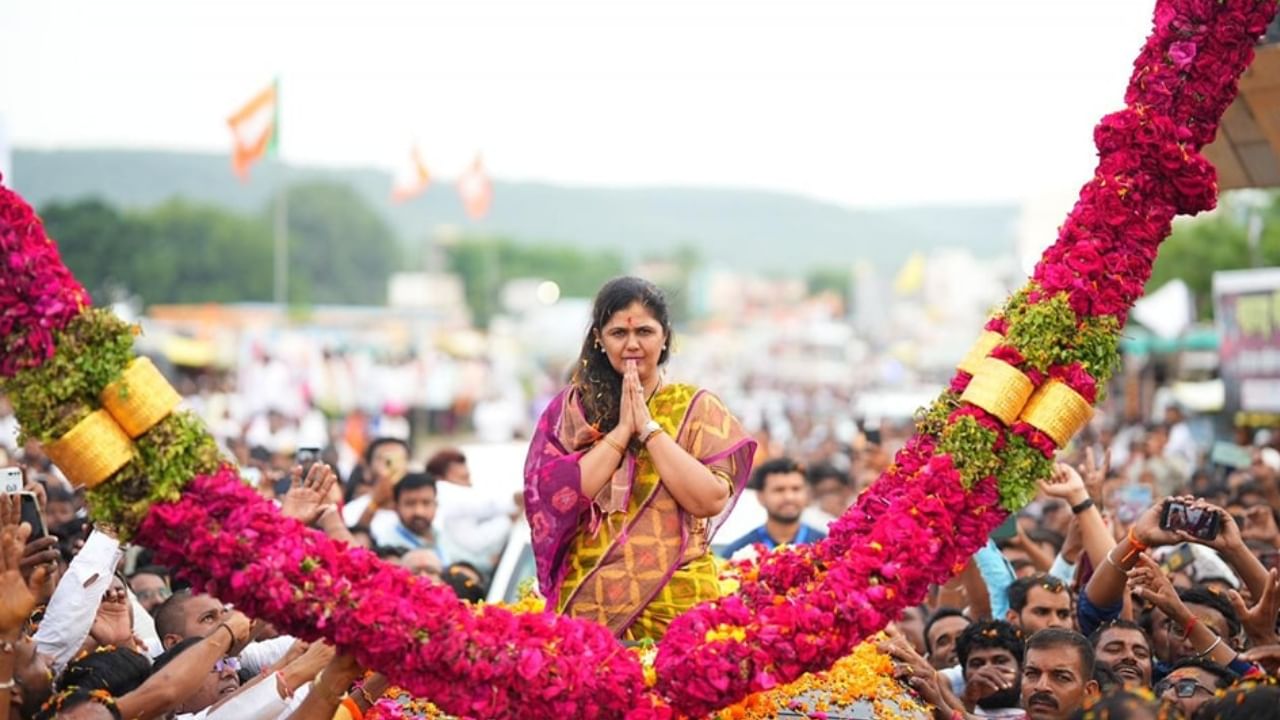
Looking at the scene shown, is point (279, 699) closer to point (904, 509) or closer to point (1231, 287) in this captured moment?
point (904, 509)

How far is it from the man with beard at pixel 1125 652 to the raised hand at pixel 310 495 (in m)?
3.09

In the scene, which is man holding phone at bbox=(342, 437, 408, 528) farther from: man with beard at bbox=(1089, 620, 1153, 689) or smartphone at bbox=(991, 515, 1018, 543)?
man with beard at bbox=(1089, 620, 1153, 689)

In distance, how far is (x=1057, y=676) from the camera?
6367 millimetres

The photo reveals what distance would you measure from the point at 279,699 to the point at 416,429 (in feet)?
139

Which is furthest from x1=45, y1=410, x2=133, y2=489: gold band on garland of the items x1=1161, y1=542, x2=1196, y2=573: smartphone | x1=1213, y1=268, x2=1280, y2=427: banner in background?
x1=1213, y1=268, x2=1280, y2=427: banner in background

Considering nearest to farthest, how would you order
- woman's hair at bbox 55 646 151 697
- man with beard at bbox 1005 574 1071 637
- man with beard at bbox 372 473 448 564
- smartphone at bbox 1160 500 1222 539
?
woman's hair at bbox 55 646 151 697 < smartphone at bbox 1160 500 1222 539 < man with beard at bbox 1005 574 1071 637 < man with beard at bbox 372 473 448 564

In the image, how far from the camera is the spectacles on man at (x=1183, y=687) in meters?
6.29

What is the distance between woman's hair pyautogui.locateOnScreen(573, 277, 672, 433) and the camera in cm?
618

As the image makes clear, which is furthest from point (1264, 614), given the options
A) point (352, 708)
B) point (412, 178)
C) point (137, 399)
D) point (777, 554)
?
point (412, 178)

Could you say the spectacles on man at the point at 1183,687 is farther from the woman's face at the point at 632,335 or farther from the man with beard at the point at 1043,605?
the woman's face at the point at 632,335

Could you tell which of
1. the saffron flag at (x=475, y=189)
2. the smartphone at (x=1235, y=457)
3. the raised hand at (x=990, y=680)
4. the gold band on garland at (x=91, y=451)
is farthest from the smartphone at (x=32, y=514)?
the saffron flag at (x=475, y=189)

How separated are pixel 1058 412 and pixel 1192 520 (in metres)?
1.00

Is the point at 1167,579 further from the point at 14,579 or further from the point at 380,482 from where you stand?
the point at 380,482

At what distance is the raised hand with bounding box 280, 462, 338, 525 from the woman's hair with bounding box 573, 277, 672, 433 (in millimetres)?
1010
